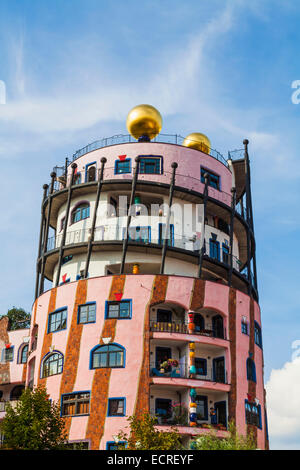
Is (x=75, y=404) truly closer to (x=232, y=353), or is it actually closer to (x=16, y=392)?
(x=232, y=353)

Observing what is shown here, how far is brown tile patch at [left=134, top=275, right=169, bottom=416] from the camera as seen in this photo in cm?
3672

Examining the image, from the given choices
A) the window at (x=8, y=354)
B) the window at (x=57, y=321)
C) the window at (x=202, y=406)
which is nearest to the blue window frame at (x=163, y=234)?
the window at (x=57, y=321)

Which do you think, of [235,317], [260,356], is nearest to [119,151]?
[235,317]

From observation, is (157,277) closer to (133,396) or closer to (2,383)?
(133,396)

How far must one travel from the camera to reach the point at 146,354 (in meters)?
38.2

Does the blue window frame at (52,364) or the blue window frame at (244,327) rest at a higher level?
the blue window frame at (244,327)

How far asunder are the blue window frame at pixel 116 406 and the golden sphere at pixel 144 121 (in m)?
20.4

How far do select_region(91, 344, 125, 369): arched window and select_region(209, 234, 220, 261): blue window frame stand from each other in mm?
10753

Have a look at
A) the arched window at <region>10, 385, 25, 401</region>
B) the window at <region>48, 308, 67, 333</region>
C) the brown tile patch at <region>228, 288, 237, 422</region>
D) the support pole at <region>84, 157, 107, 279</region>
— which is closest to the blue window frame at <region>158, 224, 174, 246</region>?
the support pole at <region>84, 157, 107, 279</region>

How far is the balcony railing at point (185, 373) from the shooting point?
3806 centimetres

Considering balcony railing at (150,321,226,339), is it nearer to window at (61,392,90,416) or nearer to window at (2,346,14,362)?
window at (61,392,90,416)

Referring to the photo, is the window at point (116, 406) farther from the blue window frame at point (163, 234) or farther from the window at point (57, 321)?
the blue window frame at point (163, 234)

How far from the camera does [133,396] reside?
3688 centimetres

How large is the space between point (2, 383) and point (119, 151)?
1970 cm
